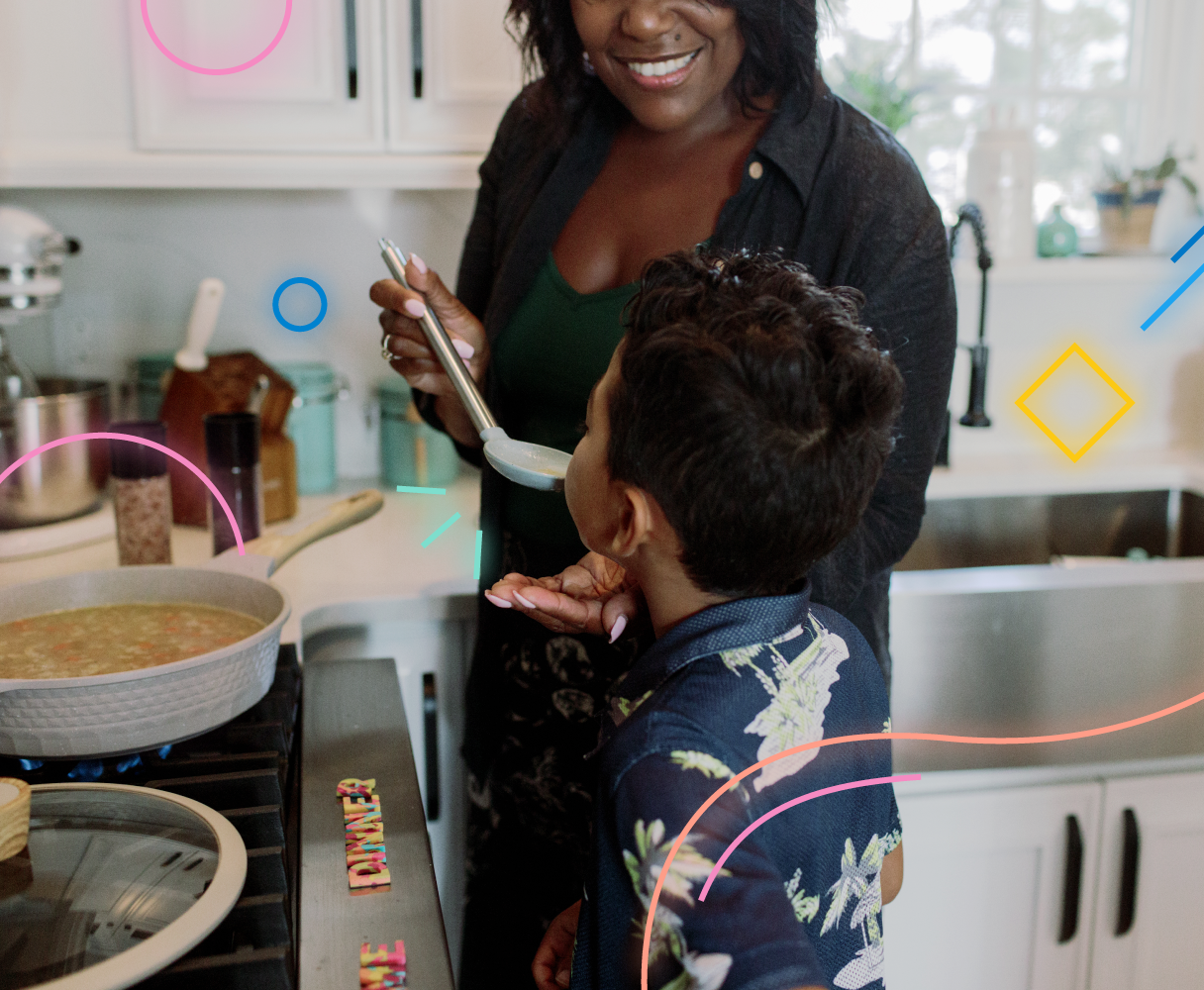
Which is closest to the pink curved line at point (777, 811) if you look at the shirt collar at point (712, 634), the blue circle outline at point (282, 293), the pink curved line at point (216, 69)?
the shirt collar at point (712, 634)

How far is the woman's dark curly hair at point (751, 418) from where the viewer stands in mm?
726

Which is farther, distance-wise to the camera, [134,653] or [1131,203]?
[1131,203]

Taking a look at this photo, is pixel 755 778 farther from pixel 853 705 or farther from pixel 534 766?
pixel 534 766

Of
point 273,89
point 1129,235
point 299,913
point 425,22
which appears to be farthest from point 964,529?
point 299,913

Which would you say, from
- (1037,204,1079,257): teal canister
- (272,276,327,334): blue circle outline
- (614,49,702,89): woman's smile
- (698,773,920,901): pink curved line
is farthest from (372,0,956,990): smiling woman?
(1037,204,1079,257): teal canister

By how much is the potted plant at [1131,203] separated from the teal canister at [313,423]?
1369mm

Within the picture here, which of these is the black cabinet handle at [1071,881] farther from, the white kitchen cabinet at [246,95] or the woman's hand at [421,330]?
the white kitchen cabinet at [246,95]

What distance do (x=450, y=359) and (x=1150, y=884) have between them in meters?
1.12

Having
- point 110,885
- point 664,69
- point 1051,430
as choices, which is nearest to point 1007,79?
point 1051,430

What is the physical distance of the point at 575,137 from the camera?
1.26 meters

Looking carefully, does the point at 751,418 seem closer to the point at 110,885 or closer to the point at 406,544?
the point at 110,885

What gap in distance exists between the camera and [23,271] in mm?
1454

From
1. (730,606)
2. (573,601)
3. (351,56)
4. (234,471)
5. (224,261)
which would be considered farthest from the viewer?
(224,261)

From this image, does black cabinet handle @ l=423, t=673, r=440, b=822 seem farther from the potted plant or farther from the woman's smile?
the potted plant
